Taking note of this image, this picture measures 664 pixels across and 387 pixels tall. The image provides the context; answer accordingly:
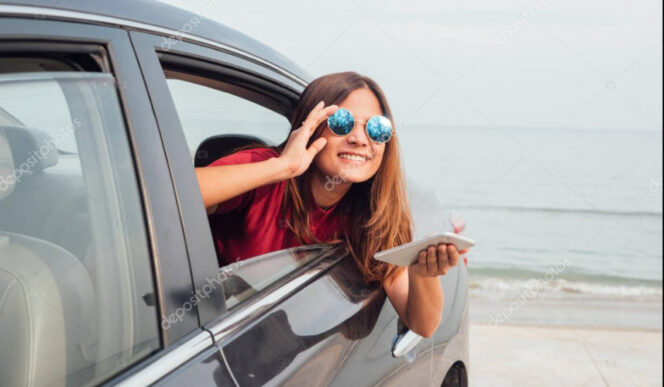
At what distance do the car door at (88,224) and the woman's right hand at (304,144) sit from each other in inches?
23.2

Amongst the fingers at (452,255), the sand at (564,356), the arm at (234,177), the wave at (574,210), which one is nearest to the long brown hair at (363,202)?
the arm at (234,177)

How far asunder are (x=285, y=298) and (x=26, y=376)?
0.62 metres

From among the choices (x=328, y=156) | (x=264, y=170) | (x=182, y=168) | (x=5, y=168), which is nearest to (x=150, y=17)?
(x=182, y=168)

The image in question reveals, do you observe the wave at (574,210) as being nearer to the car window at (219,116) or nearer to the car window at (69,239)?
the car window at (219,116)

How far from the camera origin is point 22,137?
1258mm

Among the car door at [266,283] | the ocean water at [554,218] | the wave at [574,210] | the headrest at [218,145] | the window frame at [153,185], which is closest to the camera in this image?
the window frame at [153,185]

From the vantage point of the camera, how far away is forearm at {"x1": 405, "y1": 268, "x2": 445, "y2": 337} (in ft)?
6.46

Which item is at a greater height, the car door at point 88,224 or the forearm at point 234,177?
the forearm at point 234,177

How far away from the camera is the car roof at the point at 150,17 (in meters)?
1.15

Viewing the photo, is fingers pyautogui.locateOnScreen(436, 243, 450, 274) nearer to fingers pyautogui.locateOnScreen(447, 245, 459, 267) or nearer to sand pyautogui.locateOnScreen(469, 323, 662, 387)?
fingers pyautogui.locateOnScreen(447, 245, 459, 267)

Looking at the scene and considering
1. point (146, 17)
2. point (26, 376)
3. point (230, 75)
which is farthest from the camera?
point (230, 75)

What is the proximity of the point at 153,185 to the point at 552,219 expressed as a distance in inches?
798

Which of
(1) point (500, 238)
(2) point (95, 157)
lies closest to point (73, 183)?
(2) point (95, 157)

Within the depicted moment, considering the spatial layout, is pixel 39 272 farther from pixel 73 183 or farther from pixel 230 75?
pixel 230 75
